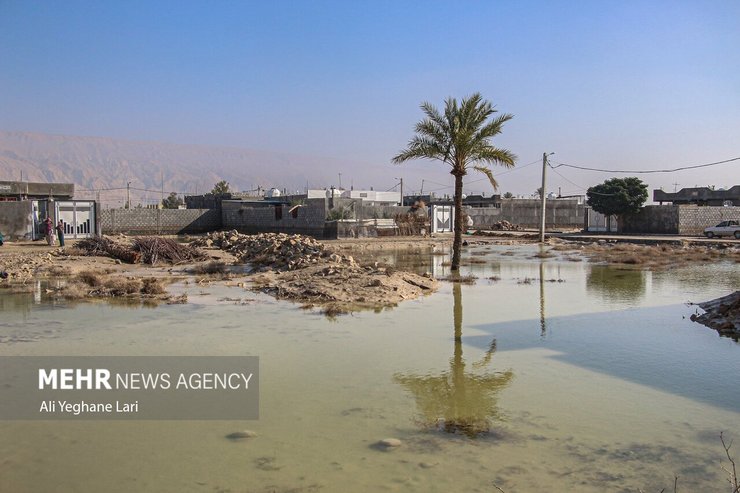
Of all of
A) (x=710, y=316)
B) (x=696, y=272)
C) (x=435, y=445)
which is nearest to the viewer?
(x=435, y=445)

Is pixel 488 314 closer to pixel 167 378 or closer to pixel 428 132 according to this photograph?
pixel 167 378

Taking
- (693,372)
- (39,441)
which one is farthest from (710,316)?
(39,441)

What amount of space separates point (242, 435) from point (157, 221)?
39128 mm

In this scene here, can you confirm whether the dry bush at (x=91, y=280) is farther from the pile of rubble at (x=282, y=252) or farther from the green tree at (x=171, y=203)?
the green tree at (x=171, y=203)

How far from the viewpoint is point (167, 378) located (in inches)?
319

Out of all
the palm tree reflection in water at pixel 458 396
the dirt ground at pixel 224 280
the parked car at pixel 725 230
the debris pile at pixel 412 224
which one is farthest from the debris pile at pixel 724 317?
the parked car at pixel 725 230

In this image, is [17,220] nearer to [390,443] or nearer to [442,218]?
[442,218]

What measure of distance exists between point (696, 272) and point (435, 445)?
770 inches

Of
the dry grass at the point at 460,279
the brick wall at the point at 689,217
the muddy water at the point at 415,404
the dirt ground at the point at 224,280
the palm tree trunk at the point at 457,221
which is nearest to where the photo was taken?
the muddy water at the point at 415,404

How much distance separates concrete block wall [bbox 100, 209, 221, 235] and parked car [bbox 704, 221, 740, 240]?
3528cm

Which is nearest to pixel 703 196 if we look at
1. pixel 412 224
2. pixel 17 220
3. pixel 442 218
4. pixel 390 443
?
pixel 442 218

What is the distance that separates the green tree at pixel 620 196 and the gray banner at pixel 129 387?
1703 inches

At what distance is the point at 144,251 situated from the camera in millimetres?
25422

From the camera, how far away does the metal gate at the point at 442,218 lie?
46.2 meters
